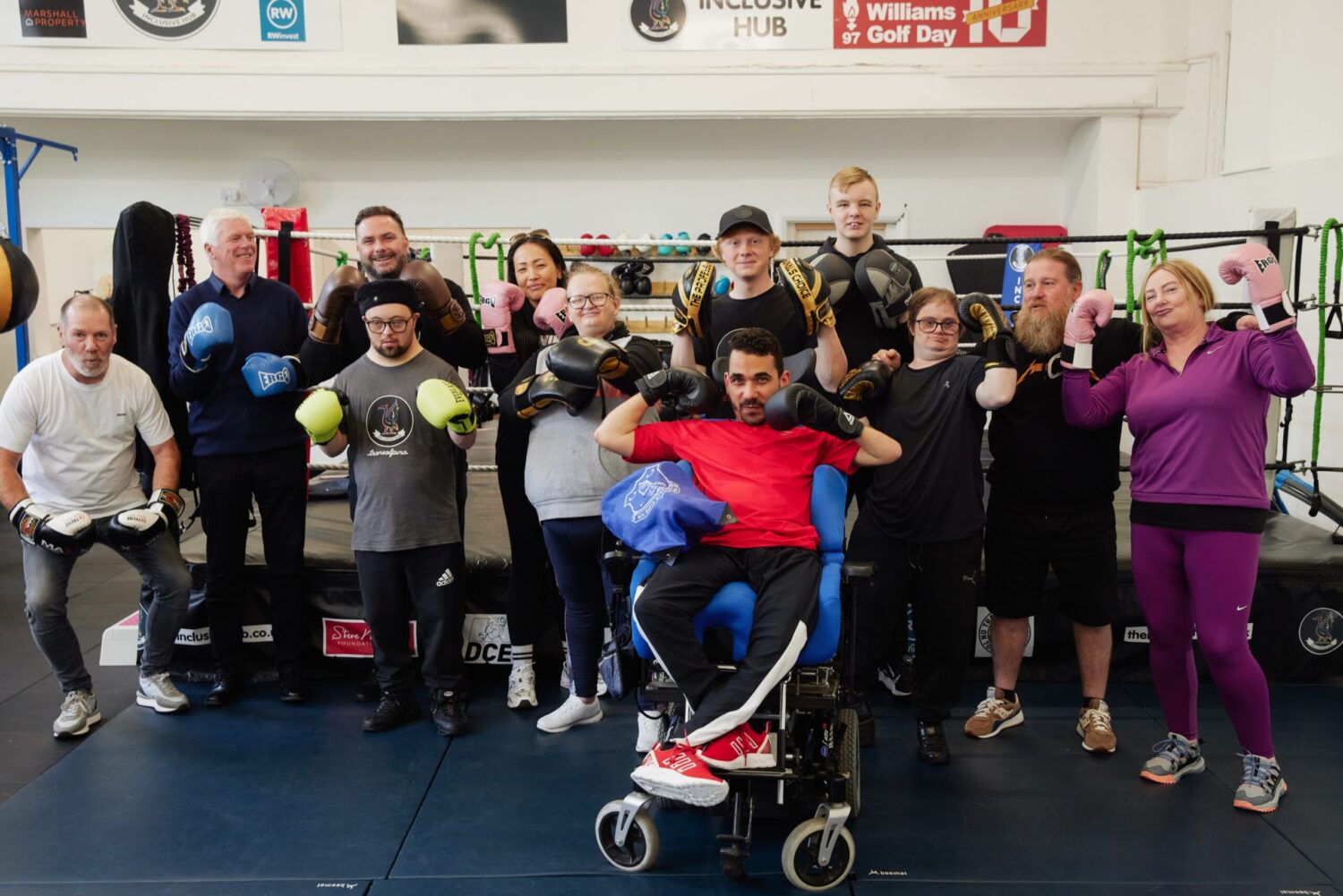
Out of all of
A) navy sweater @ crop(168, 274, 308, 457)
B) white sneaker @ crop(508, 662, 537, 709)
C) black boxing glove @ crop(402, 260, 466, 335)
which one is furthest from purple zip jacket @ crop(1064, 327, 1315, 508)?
navy sweater @ crop(168, 274, 308, 457)

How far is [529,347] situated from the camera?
3588mm

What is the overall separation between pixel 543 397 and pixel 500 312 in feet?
2.04

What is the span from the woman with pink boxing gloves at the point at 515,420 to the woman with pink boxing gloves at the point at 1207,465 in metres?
1.78

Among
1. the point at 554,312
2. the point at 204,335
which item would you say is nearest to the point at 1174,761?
the point at 554,312

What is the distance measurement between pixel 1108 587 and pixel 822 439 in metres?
1.14

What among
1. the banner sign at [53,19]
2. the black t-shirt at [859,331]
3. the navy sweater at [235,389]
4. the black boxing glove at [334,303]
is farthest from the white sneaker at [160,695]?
the banner sign at [53,19]

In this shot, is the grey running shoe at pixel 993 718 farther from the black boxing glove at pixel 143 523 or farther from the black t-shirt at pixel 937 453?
the black boxing glove at pixel 143 523

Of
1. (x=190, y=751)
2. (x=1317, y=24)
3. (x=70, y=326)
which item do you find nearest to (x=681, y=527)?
(x=190, y=751)

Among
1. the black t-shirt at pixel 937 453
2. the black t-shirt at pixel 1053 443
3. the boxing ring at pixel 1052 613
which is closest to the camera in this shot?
the black t-shirt at pixel 937 453

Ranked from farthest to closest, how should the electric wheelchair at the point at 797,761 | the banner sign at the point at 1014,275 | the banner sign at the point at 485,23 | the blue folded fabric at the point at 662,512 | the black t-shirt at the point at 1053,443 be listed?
the banner sign at the point at 485,23, the banner sign at the point at 1014,275, the black t-shirt at the point at 1053,443, the blue folded fabric at the point at 662,512, the electric wheelchair at the point at 797,761

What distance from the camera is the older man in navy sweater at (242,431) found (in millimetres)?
3406

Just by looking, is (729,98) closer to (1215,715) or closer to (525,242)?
(525,242)

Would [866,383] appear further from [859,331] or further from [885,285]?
[859,331]

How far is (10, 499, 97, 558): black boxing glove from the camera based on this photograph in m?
3.17
